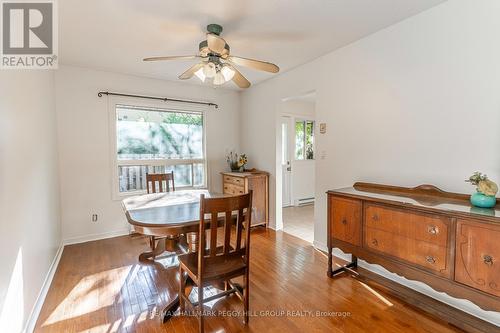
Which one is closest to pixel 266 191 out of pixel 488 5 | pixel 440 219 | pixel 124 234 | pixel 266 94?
pixel 266 94

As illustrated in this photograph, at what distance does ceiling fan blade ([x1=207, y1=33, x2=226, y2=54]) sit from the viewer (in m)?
1.88

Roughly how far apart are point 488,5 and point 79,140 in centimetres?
459

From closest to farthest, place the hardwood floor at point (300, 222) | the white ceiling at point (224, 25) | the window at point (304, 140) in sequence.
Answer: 1. the white ceiling at point (224, 25)
2. the hardwood floor at point (300, 222)
3. the window at point (304, 140)

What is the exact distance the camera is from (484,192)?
162 centimetres

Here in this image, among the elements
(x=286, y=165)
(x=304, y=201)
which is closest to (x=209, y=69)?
(x=286, y=165)

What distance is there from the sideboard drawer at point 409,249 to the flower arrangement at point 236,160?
2.65 m

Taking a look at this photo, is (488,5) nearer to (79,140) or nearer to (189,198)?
(189,198)

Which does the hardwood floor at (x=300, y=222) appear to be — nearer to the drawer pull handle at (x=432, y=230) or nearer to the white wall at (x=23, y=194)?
the drawer pull handle at (x=432, y=230)

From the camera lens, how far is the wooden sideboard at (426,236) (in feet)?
4.90

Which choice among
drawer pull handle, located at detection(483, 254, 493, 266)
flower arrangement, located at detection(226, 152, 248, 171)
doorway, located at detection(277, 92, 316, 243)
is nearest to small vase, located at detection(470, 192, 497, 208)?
drawer pull handle, located at detection(483, 254, 493, 266)

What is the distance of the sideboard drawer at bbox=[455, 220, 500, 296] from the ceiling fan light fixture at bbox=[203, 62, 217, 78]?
2200 mm

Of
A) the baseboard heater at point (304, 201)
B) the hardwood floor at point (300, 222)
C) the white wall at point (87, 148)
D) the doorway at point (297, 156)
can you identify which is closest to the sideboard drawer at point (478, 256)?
the hardwood floor at point (300, 222)

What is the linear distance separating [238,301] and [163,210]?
3.38 feet

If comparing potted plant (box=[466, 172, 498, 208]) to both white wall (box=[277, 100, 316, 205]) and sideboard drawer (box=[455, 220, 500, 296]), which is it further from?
white wall (box=[277, 100, 316, 205])
